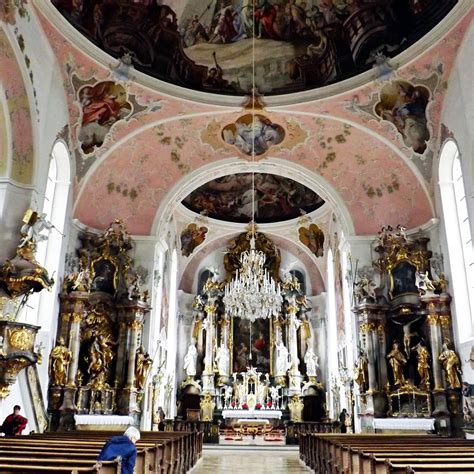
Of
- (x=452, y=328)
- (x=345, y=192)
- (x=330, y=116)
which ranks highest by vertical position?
(x=330, y=116)

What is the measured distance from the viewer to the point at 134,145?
1681cm

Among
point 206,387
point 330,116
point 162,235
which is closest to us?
point 330,116

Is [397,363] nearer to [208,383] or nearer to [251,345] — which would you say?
[208,383]

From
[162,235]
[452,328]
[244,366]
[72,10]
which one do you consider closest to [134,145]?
[162,235]

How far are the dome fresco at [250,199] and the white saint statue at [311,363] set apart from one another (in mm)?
6227

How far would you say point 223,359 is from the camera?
79.8 feet

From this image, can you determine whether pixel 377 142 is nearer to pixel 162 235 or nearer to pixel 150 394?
pixel 162 235

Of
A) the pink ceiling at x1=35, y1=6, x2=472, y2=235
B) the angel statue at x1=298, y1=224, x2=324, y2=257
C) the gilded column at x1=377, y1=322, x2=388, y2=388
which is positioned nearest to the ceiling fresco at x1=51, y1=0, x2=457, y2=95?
the pink ceiling at x1=35, y1=6, x2=472, y2=235

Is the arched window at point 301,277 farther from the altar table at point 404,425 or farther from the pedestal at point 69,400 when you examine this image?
the pedestal at point 69,400

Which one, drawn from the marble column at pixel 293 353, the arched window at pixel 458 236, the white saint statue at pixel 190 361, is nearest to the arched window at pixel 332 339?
the marble column at pixel 293 353

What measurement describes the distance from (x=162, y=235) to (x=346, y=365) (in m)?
8.21

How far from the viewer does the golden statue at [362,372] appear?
15.8m

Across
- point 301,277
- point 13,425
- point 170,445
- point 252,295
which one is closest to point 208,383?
point 301,277

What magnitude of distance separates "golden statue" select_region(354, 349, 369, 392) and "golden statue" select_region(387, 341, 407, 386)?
27.4 inches
